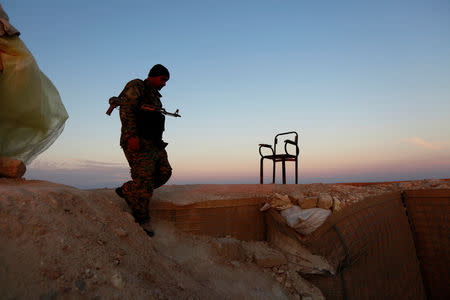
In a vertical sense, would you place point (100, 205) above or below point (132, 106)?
below

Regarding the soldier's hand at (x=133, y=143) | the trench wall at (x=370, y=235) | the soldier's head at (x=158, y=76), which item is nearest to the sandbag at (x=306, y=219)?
the trench wall at (x=370, y=235)

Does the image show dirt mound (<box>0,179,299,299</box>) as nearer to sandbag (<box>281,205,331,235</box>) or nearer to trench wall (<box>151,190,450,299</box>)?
trench wall (<box>151,190,450,299</box>)

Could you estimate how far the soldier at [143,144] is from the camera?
7.85 ft

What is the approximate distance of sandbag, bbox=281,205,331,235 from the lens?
282 cm

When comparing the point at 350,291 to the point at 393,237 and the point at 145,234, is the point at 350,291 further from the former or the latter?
the point at 145,234

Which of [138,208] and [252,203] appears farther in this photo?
[252,203]

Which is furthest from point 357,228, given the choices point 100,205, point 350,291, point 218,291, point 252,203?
point 100,205

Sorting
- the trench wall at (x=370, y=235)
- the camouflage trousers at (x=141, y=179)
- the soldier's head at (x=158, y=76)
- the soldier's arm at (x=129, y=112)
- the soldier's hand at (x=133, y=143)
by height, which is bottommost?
the trench wall at (x=370, y=235)

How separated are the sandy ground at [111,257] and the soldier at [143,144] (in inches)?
5.7

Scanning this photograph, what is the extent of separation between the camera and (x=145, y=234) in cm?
228

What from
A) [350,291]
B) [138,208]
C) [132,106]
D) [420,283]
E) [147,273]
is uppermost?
[132,106]

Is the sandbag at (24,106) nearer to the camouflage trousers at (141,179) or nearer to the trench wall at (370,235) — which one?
the camouflage trousers at (141,179)

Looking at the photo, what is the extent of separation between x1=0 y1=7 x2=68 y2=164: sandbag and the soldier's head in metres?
1.15

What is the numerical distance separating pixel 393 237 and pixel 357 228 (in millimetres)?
793
